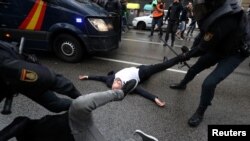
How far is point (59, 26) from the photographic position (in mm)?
5551

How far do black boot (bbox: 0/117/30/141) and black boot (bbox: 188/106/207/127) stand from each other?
2073 millimetres

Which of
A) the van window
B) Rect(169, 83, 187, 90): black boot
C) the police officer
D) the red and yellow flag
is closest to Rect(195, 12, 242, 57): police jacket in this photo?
the police officer

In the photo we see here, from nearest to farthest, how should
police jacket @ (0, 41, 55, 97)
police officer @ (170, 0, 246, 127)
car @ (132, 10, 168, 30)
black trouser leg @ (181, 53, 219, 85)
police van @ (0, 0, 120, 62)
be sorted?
police jacket @ (0, 41, 55, 97) < police officer @ (170, 0, 246, 127) < black trouser leg @ (181, 53, 219, 85) < police van @ (0, 0, 120, 62) < car @ (132, 10, 168, 30)

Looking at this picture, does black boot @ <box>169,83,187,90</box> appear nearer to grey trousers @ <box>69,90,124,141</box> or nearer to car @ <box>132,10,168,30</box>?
grey trousers @ <box>69,90,124,141</box>

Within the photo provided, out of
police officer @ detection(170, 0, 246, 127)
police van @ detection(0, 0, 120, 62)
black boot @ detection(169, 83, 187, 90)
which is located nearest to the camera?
police officer @ detection(170, 0, 246, 127)

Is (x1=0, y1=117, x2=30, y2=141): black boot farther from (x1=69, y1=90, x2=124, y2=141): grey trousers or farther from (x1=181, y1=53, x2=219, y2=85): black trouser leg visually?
(x1=181, y1=53, x2=219, y2=85): black trouser leg

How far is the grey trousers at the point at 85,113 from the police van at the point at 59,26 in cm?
347

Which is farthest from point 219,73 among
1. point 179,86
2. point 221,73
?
point 179,86

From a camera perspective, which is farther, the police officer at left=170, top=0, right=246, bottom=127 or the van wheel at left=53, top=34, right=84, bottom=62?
the van wheel at left=53, top=34, right=84, bottom=62

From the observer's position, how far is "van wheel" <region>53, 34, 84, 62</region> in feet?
18.6

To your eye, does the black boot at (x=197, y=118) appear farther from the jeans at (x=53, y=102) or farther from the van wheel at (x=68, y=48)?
the van wheel at (x=68, y=48)

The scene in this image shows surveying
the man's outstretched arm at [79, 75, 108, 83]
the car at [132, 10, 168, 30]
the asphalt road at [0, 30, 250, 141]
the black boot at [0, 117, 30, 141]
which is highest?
the car at [132, 10, 168, 30]

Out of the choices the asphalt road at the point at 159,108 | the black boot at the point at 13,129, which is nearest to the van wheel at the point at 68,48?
the asphalt road at the point at 159,108

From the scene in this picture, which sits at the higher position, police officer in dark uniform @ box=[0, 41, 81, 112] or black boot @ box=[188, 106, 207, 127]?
police officer in dark uniform @ box=[0, 41, 81, 112]
